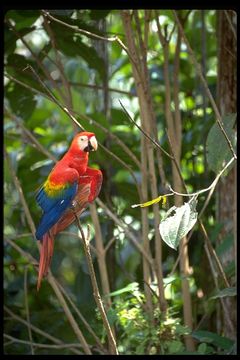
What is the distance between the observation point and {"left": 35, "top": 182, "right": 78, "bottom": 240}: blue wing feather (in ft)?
3.55

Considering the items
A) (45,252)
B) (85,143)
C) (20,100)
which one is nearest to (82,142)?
(85,143)

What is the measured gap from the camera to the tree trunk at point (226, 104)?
4.87 ft

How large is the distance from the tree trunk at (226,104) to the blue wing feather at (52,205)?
478 mm

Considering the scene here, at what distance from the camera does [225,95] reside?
1.51 metres

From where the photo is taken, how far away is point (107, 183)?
1.51 m

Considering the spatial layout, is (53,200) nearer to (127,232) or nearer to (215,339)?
(127,232)

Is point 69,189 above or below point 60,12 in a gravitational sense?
below

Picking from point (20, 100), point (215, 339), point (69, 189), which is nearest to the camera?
point (69, 189)

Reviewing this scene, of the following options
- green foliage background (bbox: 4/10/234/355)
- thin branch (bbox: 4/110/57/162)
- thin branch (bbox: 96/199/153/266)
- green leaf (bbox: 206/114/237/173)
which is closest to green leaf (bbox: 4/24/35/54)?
green foliage background (bbox: 4/10/234/355)

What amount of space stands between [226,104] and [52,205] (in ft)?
1.83

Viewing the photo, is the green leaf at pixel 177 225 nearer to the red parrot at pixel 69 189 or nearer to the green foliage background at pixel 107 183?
the red parrot at pixel 69 189

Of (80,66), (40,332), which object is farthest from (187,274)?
(80,66)

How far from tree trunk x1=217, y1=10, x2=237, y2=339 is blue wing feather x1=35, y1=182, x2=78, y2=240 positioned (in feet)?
1.57

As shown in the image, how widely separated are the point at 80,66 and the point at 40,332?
0.79 meters
